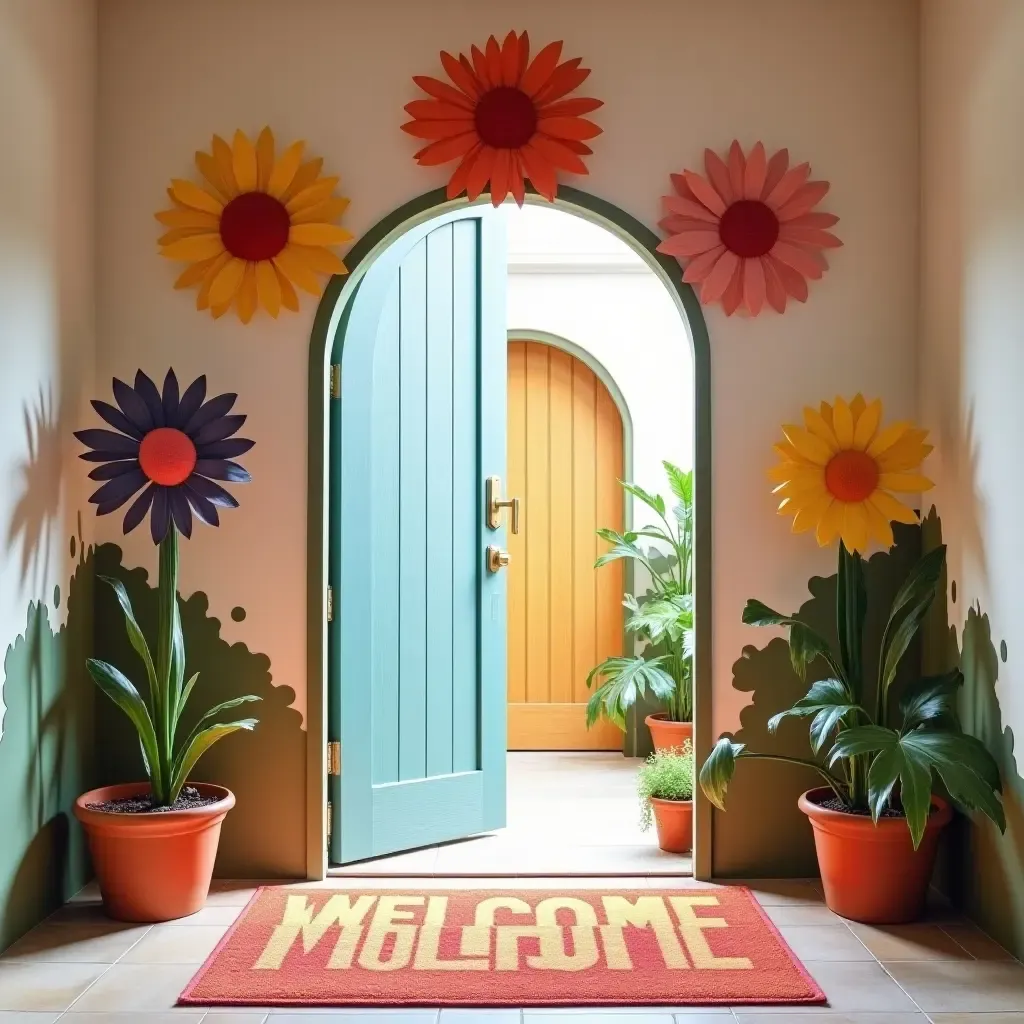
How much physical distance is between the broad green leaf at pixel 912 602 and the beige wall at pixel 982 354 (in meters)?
0.08

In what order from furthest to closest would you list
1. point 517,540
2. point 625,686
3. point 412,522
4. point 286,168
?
point 517,540 → point 625,686 → point 412,522 → point 286,168

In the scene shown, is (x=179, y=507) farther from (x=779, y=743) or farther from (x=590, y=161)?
(x=779, y=743)

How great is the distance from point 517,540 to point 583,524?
31cm

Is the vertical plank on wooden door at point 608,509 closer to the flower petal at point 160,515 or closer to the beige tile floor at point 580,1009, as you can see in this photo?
the beige tile floor at point 580,1009

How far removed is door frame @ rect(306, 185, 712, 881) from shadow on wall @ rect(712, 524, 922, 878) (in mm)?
82

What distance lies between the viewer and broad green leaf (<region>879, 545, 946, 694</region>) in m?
2.93

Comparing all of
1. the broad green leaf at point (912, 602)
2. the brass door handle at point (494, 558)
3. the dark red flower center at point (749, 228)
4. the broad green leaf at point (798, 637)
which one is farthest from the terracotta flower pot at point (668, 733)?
the dark red flower center at point (749, 228)

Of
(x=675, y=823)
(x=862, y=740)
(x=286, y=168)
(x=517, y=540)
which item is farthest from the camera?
(x=517, y=540)

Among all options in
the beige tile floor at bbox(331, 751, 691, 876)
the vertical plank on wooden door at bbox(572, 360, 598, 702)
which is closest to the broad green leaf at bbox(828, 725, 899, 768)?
the beige tile floor at bbox(331, 751, 691, 876)

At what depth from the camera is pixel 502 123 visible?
3.20m

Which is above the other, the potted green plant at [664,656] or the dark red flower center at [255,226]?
the dark red flower center at [255,226]

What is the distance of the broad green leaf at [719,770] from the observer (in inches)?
115

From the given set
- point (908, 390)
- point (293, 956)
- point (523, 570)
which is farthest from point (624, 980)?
point (523, 570)

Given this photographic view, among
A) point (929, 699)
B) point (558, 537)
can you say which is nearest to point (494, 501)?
point (929, 699)
